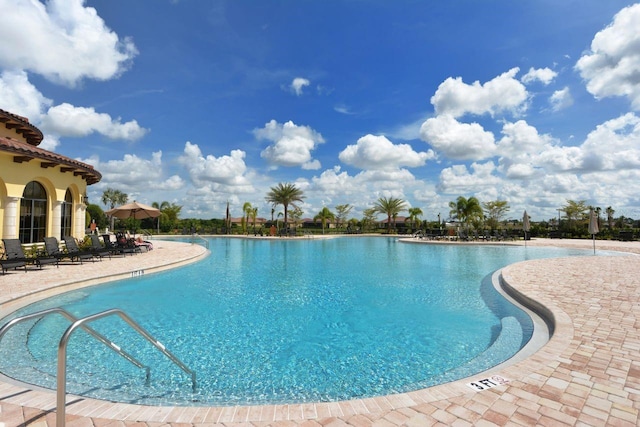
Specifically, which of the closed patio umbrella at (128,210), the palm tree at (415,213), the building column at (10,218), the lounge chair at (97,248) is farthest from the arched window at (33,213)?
the palm tree at (415,213)

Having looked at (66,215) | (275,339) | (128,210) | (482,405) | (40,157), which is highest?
(40,157)

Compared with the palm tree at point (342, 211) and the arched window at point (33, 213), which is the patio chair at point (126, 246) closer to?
the arched window at point (33, 213)

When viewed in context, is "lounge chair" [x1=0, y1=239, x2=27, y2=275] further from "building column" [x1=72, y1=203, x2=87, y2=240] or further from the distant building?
"building column" [x1=72, y1=203, x2=87, y2=240]

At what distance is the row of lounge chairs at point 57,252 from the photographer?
385 inches

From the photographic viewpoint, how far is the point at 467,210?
40906 mm

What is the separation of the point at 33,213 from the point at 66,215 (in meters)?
2.22

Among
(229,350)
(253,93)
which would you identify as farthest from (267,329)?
(253,93)

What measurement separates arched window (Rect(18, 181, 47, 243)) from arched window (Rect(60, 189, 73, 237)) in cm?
109

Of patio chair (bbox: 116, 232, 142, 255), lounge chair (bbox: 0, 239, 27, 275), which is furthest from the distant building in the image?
patio chair (bbox: 116, 232, 142, 255)

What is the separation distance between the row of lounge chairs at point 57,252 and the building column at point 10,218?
0.99 meters

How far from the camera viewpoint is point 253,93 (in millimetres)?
20734

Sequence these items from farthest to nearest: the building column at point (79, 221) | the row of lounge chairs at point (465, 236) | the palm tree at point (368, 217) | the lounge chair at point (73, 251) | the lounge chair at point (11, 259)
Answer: the palm tree at point (368, 217) → the row of lounge chairs at point (465, 236) → the building column at point (79, 221) → the lounge chair at point (73, 251) → the lounge chair at point (11, 259)

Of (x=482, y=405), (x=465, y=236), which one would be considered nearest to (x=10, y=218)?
(x=482, y=405)

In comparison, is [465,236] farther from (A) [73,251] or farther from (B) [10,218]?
(B) [10,218]
